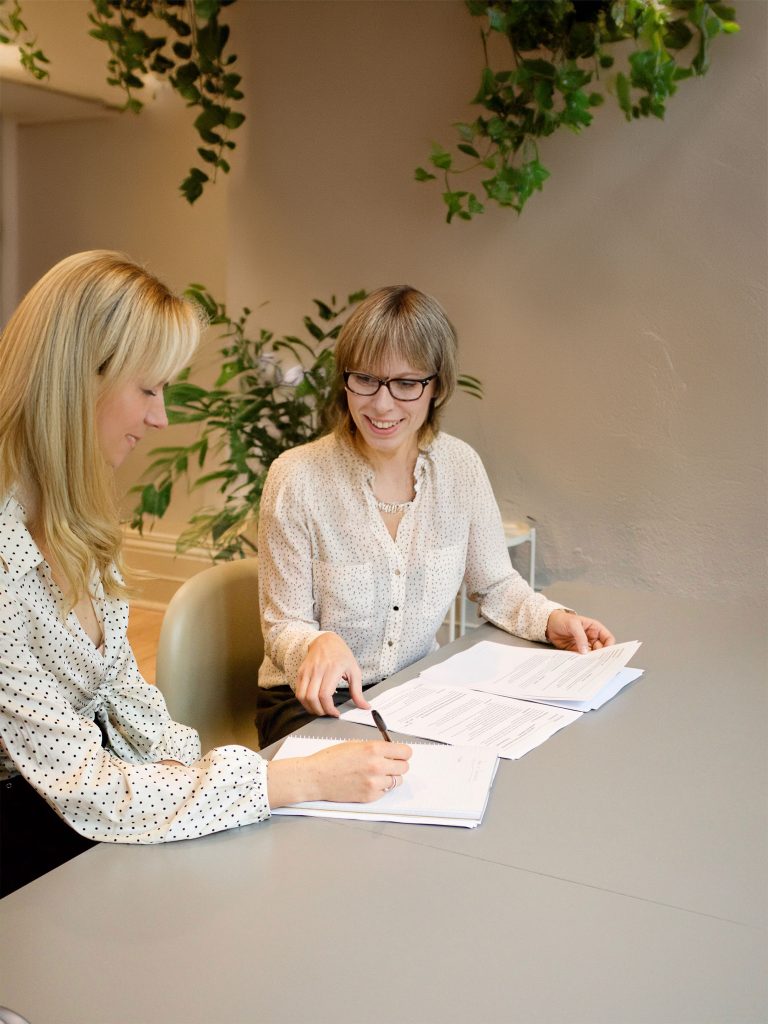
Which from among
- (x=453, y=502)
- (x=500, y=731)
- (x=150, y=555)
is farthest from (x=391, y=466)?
(x=150, y=555)

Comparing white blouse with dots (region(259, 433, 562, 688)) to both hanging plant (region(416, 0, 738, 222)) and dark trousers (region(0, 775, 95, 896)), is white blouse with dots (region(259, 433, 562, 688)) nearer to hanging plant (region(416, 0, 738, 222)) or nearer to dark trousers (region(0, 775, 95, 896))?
dark trousers (region(0, 775, 95, 896))

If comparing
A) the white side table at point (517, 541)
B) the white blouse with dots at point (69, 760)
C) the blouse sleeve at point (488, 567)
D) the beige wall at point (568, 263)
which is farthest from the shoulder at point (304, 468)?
the beige wall at point (568, 263)

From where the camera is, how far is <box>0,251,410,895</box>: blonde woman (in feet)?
3.89

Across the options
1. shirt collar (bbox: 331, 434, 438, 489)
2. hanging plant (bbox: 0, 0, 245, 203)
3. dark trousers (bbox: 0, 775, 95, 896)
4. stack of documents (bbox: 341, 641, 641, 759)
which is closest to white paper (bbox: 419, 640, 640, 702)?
stack of documents (bbox: 341, 641, 641, 759)

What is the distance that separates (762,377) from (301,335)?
147 cm

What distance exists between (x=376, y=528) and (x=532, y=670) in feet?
1.37

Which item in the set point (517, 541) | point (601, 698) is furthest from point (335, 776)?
point (517, 541)

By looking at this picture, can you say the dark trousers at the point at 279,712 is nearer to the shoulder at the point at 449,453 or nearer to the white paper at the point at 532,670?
the white paper at the point at 532,670

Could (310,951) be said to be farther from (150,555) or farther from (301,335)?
(150,555)

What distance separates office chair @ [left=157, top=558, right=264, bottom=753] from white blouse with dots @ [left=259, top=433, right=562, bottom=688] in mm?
82

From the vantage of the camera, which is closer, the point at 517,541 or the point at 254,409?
the point at 517,541

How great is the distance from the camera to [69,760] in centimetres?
120

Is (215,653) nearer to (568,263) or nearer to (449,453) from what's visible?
(449,453)

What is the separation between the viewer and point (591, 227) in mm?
2855
